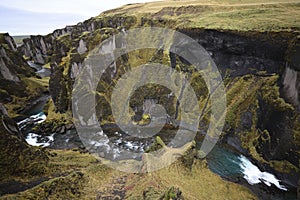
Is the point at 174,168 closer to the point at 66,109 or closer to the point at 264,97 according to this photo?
the point at 264,97

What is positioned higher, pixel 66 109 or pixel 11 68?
pixel 11 68

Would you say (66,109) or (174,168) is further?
(66,109)

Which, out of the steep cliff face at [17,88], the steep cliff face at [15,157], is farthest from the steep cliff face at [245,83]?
the steep cliff face at [15,157]

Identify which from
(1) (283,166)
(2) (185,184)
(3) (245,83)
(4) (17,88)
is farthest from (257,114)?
(4) (17,88)

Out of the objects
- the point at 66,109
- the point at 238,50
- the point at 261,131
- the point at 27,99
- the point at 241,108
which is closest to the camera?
the point at 261,131

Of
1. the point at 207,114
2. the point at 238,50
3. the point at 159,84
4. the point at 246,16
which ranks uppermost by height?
the point at 246,16

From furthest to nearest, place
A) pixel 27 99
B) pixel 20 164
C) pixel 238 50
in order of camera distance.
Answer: pixel 27 99, pixel 238 50, pixel 20 164

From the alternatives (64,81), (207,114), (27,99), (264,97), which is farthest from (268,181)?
(27,99)
